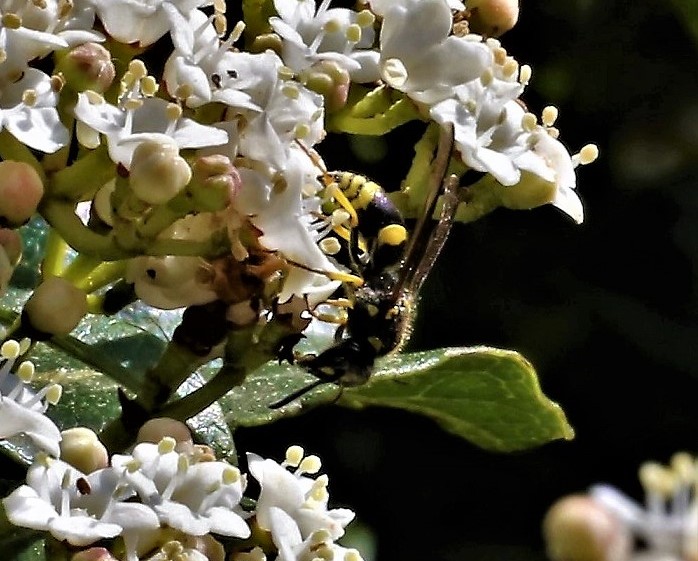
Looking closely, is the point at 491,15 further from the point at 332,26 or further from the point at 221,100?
the point at 221,100

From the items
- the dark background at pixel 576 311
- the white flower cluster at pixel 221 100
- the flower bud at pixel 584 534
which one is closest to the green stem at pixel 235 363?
the white flower cluster at pixel 221 100

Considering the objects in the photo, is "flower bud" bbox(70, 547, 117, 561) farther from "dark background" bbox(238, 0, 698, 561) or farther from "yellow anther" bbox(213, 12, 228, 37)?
"dark background" bbox(238, 0, 698, 561)

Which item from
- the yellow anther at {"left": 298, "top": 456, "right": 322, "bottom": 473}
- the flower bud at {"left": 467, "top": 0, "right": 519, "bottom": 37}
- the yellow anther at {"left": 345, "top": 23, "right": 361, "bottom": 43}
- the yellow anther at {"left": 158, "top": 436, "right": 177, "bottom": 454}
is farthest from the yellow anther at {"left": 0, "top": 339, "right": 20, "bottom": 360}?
the flower bud at {"left": 467, "top": 0, "right": 519, "bottom": 37}

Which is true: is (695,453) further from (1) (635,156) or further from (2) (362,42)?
(2) (362,42)

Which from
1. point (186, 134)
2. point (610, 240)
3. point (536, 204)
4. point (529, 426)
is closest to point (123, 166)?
point (186, 134)

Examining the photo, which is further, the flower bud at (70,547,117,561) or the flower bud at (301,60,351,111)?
the flower bud at (301,60,351,111)
